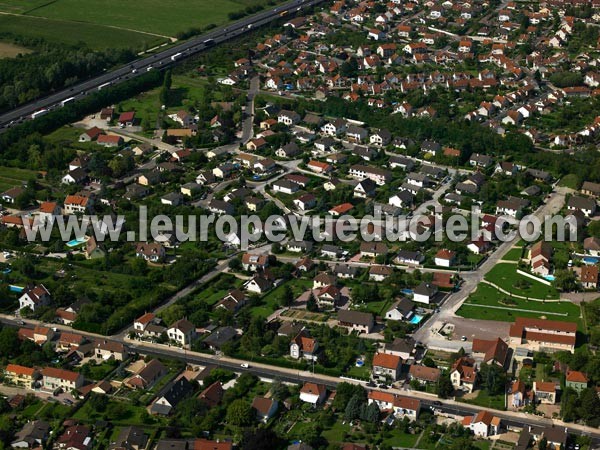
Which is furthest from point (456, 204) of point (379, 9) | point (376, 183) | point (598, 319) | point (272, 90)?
point (379, 9)

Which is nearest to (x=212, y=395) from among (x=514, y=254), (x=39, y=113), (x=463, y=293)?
(x=463, y=293)

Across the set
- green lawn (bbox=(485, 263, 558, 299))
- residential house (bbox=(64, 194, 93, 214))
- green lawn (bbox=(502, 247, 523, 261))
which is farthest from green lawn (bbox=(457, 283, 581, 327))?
residential house (bbox=(64, 194, 93, 214))

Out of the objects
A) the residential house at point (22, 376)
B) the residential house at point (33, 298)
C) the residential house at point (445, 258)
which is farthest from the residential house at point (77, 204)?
the residential house at point (445, 258)

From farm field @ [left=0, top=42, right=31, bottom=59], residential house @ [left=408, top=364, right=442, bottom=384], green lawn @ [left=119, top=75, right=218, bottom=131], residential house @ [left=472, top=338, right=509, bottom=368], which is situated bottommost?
residential house @ [left=408, top=364, right=442, bottom=384]

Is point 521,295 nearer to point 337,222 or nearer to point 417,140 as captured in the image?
point 337,222

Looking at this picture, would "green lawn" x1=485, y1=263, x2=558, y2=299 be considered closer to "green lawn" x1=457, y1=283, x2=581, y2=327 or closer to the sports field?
"green lawn" x1=457, y1=283, x2=581, y2=327
